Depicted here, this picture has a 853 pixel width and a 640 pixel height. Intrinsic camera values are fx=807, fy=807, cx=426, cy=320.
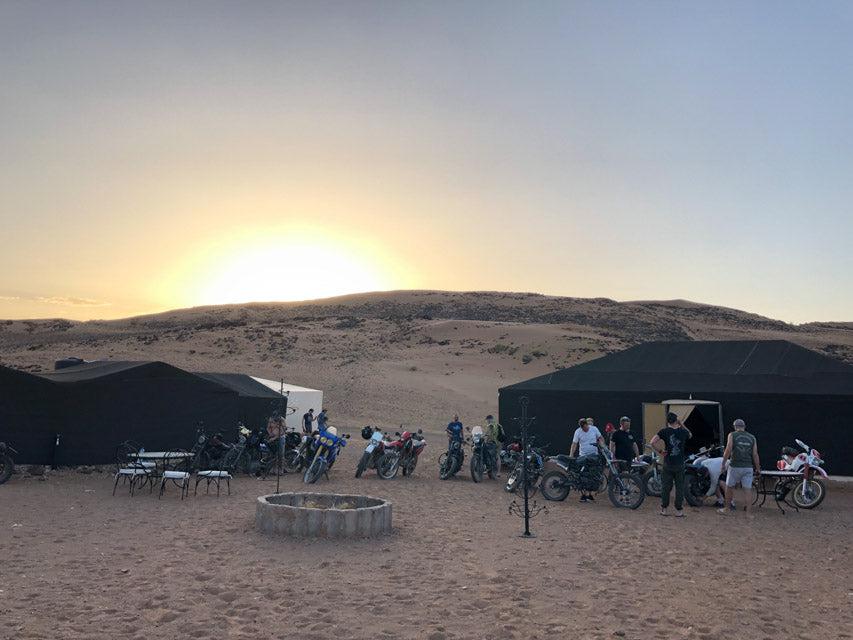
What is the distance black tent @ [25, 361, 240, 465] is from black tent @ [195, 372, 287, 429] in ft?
2.78

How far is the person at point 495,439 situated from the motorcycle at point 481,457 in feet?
0.18

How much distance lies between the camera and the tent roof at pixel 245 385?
20734 mm

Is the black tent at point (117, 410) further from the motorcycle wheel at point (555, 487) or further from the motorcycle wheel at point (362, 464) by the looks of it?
the motorcycle wheel at point (555, 487)

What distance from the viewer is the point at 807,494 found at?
14180mm

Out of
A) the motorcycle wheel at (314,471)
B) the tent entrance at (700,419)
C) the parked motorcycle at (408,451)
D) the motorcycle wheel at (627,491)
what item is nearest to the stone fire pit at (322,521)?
the motorcycle wheel at (627,491)

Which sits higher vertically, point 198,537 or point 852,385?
point 852,385

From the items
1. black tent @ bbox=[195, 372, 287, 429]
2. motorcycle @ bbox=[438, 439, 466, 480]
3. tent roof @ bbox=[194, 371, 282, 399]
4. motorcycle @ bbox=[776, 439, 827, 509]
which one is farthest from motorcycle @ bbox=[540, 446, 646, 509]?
tent roof @ bbox=[194, 371, 282, 399]

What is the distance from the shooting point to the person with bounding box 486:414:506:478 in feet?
59.1

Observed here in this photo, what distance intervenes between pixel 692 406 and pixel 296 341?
43.5 m

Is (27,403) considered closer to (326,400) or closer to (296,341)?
(326,400)

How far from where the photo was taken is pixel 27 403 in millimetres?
16141

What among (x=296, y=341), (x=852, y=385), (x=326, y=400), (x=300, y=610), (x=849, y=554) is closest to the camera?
(x=300, y=610)

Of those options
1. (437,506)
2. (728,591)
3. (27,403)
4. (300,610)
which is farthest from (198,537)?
(27,403)

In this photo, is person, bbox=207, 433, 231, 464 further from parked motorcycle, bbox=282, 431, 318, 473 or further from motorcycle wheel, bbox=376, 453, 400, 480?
motorcycle wheel, bbox=376, 453, 400, 480
